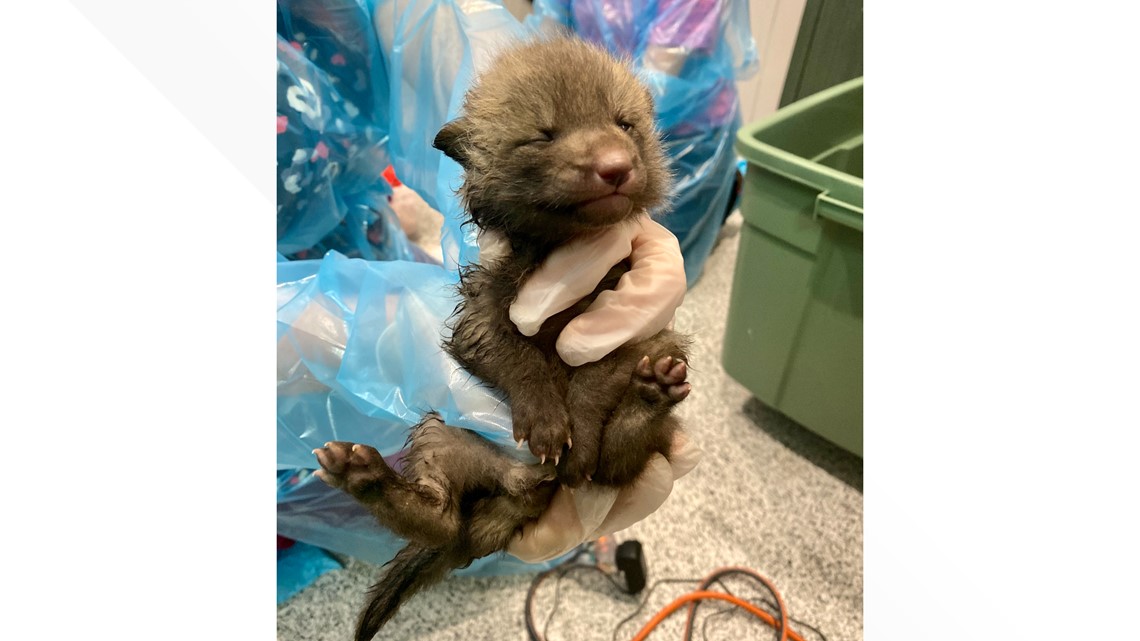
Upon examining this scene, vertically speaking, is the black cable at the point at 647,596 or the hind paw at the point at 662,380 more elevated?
the hind paw at the point at 662,380

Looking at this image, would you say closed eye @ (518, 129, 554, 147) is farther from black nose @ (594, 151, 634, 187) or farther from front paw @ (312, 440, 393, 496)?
front paw @ (312, 440, 393, 496)

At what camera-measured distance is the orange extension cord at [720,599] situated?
4.83ft

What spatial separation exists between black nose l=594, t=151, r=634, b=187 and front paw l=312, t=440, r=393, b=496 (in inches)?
16.7

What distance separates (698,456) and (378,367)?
513 mm

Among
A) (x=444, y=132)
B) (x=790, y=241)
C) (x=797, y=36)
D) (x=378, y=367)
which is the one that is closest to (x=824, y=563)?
(x=790, y=241)

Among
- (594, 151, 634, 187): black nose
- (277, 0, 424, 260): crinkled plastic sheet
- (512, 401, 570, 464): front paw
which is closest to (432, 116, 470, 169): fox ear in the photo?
(594, 151, 634, 187): black nose

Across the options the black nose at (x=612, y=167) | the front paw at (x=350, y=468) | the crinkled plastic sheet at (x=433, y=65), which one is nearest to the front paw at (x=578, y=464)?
the front paw at (x=350, y=468)

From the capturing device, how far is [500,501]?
2.99ft

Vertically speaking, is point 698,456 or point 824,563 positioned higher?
point 698,456

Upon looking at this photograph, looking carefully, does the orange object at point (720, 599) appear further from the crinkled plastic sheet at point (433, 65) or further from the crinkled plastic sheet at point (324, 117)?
the crinkled plastic sheet at point (324, 117)

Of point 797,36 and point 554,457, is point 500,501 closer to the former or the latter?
point 554,457

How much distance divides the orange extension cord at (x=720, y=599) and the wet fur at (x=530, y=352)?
73 cm

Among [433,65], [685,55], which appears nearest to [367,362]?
[433,65]

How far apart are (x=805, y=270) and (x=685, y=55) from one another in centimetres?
77
